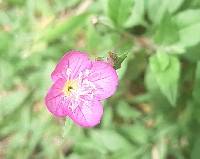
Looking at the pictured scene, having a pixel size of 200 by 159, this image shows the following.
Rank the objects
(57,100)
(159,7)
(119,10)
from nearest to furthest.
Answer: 1. (57,100)
2. (119,10)
3. (159,7)

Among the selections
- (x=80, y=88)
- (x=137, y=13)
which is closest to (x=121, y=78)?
(x=137, y=13)

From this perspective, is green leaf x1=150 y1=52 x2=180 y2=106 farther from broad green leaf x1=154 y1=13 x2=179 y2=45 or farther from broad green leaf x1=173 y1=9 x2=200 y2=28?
broad green leaf x1=173 y1=9 x2=200 y2=28

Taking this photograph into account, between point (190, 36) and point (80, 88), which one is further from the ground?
point (190, 36)

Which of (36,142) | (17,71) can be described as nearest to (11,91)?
(17,71)

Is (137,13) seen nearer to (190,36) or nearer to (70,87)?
(190,36)

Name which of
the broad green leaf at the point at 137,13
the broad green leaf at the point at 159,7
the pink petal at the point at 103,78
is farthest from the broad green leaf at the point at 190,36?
the pink petal at the point at 103,78

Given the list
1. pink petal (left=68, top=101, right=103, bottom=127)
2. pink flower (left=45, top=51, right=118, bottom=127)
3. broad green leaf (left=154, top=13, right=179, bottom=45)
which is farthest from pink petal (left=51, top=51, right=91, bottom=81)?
broad green leaf (left=154, top=13, right=179, bottom=45)

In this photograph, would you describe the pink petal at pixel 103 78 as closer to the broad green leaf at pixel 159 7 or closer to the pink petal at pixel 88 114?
the pink petal at pixel 88 114
